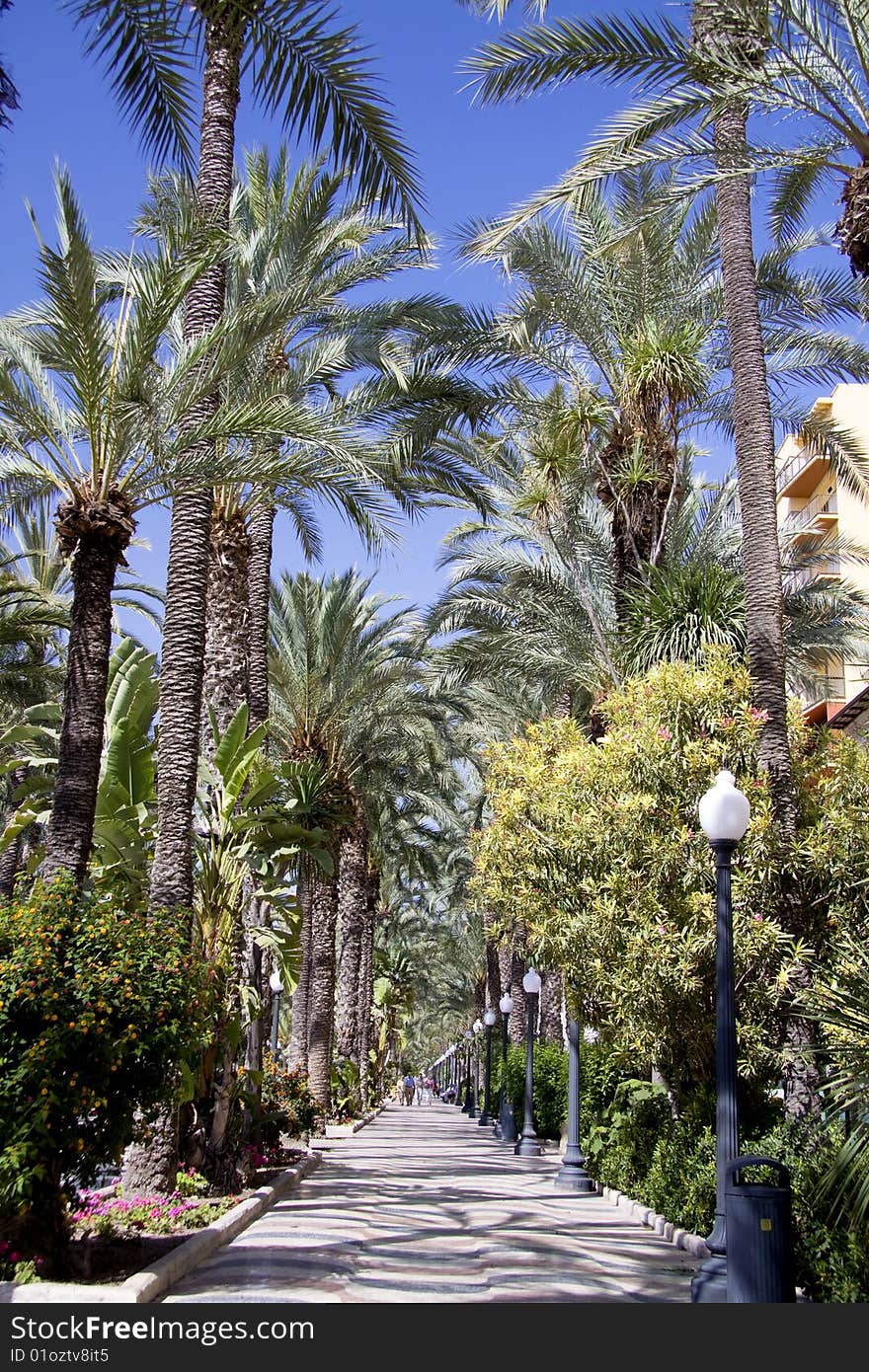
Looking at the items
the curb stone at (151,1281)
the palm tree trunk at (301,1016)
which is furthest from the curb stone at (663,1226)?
the palm tree trunk at (301,1016)

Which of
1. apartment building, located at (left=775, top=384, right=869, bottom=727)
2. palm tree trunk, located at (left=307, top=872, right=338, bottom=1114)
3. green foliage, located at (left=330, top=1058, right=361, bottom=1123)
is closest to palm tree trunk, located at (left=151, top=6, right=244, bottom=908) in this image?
palm tree trunk, located at (left=307, top=872, right=338, bottom=1114)

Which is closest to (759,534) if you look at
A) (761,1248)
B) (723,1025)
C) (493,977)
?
(723,1025)

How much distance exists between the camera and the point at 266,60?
12312mm

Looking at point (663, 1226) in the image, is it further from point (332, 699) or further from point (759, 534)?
point (332, 699)

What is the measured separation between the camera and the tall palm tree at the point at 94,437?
34.8 ft

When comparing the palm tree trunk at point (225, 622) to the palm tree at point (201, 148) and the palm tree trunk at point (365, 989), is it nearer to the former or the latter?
the palm tree at point (201, 148)

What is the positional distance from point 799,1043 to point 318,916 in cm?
1778

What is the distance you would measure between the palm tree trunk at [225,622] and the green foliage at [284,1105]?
480 centimetres

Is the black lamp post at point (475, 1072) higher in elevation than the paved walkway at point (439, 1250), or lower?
lower

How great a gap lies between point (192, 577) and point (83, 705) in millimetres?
2170

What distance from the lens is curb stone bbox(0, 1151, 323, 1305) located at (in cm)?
680

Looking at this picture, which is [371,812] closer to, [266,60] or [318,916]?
[318,916]

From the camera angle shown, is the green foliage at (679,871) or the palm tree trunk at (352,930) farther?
the palm tree trunk at (352,930)

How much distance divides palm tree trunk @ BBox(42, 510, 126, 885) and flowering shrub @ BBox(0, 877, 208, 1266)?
196 cm
